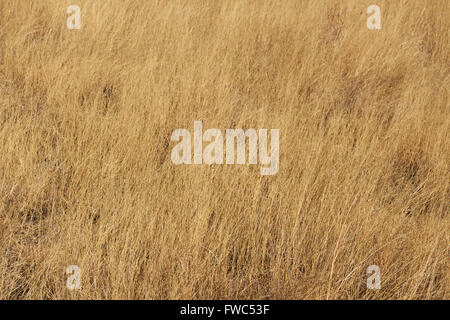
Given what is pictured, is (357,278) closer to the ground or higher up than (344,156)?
closer to the ground

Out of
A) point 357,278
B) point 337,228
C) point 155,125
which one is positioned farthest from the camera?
point 155,125

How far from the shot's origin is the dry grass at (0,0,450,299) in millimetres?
1749

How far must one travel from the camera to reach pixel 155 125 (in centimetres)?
263

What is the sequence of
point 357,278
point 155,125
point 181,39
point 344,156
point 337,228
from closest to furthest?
1. point 357,278
2. point 337,228
3. point 344,156
4. point 155,125
5. point 181,39

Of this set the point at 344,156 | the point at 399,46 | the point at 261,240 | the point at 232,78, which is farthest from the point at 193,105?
the point at 399,46

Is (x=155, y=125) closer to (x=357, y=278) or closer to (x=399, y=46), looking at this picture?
(x=357, y=278)

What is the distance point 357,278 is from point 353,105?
165 cm

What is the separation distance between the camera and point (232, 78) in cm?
328

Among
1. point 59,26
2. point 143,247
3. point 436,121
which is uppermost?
point 59,26

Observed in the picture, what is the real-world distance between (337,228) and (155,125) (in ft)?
4.17

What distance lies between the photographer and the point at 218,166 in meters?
2.22

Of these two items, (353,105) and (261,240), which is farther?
(353,105)

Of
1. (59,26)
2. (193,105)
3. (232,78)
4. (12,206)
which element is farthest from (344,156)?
(59,26)

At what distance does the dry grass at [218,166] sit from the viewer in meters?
1.75
